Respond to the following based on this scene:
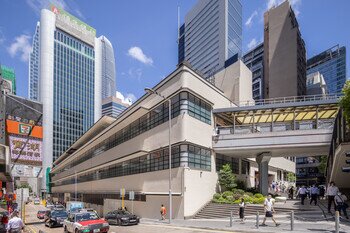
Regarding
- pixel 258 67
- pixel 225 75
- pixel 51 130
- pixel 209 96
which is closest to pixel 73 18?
pixel 51 130

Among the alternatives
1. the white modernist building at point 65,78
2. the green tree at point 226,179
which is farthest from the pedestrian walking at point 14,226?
the white modernist building at point 65,78

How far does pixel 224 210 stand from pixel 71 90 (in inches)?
6311

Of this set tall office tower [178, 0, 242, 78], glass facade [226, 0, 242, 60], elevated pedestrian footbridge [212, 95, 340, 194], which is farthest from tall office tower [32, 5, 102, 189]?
elevated pedestrian footbridge [212, 95, 340, 194]

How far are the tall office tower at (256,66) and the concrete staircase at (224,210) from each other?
111787mm

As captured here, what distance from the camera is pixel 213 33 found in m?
171

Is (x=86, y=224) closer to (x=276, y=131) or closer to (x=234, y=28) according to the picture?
(x=276, y=131)

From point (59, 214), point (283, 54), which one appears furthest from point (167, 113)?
point (283, 54)

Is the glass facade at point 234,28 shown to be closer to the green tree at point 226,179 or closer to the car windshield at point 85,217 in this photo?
the green tree at point 226,179

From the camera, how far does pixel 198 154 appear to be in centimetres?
3114

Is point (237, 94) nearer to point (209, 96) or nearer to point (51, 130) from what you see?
point (209, 96)

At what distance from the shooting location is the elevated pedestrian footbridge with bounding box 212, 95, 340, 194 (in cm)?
3098

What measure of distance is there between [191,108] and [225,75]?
20.3 m

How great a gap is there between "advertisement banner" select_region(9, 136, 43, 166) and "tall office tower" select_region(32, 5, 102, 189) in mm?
140517

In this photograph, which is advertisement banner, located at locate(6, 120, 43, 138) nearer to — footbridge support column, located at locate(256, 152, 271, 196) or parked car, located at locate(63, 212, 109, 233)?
parked car, located at locate(63, 212, 109, 233)
